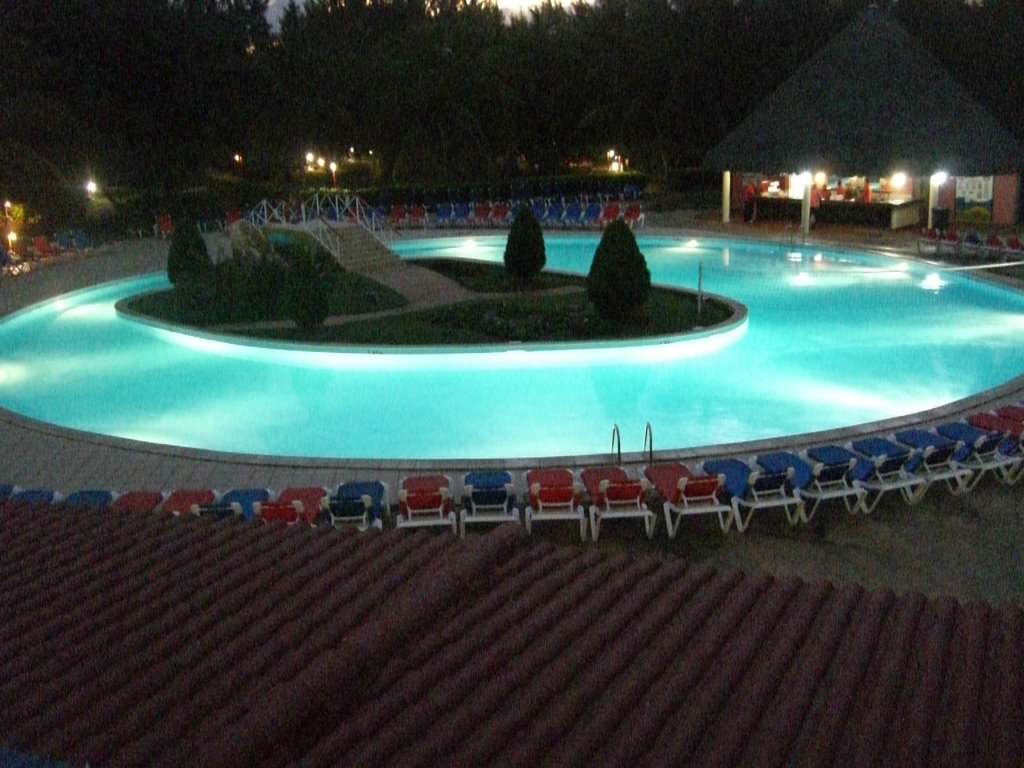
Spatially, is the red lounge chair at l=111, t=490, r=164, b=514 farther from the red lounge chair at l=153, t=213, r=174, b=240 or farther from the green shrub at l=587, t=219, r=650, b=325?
→ the red lounge chair at l=153, t=213, r=174, b=240

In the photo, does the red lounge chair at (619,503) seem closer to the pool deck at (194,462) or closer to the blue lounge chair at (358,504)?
the pool deck at (194,462)

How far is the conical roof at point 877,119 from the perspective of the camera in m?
23.5

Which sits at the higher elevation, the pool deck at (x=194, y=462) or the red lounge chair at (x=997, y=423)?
the red lounge chair at (x=997, y=423)

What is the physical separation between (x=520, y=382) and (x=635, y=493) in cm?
541

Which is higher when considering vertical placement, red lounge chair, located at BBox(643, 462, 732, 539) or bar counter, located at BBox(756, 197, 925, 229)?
bar counter, located at BBox(756, 197, 925, 229)

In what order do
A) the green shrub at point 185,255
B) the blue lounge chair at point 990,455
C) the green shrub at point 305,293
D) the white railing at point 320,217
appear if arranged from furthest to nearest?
the white railing at point 320,217 → the green shrub at point 185,255 → the green shrub at point 305,293 → the blue lounge chair at point 990,455

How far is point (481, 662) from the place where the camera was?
3471mm

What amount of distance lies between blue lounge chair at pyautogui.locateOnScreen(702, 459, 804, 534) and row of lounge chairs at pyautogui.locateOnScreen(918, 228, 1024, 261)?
15.2 metres

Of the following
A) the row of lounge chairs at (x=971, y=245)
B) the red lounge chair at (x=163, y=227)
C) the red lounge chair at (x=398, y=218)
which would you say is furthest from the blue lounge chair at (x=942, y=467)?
the red lounge chair at (x=163, y=227)

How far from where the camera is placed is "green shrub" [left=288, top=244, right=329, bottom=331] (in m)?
14.6

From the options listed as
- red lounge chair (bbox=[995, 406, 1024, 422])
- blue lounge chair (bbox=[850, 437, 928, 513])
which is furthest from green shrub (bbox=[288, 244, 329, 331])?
red lounge chair (bbox=[995, 406, 1024, 422])

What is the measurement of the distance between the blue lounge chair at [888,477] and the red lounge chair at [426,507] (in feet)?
11.0

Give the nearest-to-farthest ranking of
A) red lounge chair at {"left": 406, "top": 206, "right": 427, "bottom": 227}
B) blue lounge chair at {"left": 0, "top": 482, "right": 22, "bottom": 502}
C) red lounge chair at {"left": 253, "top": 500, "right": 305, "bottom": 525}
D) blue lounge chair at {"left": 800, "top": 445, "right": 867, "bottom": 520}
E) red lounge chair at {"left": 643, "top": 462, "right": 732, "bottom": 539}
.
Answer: red lounge chair at {"left": 253, "top": 500, "right": 305, "bottom": 525}, red lounge chair at {"left": 643, "top": 462, "right": 732, "bottom": 539}, blue lounge chair at {"left": 800, "top": 445, "right": 867, "bottom": 520}, blue lounge chair at {"left": 0, "top": 482, "right": 22, "bottom": 502}, red lounge chair at {"left": 406, "top": 206, "right": 427, "bottom": 227}

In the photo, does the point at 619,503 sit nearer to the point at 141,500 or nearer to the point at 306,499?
the point at 306,499
